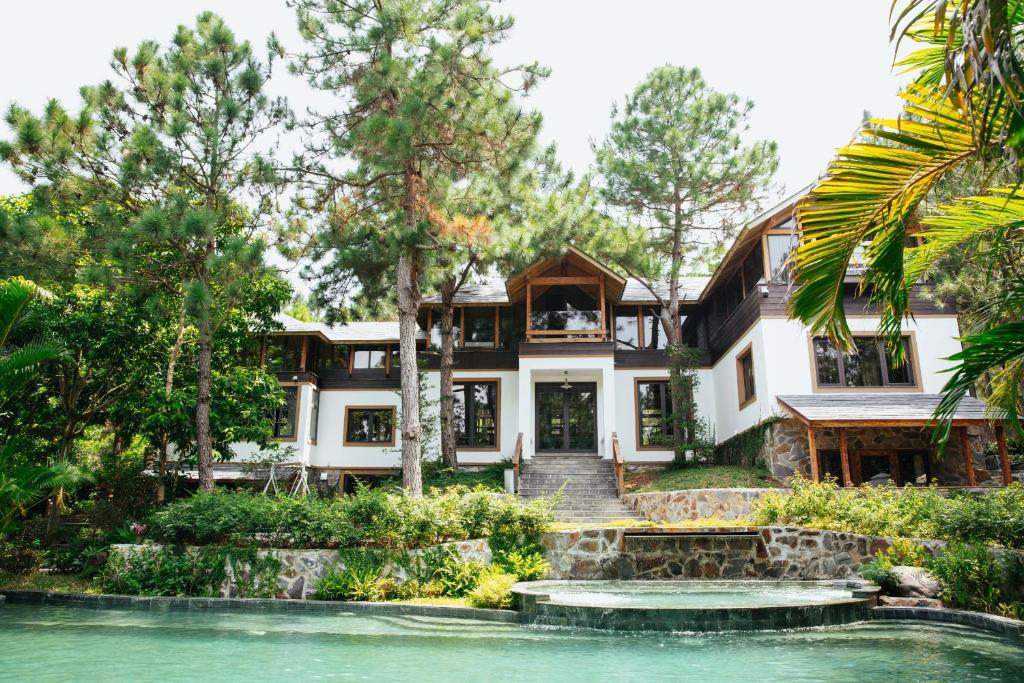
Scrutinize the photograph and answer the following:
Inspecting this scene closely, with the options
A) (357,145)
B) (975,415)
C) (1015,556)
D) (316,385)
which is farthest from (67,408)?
(975,415)

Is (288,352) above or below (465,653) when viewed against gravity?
above

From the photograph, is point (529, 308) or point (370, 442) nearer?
point (529, 308)

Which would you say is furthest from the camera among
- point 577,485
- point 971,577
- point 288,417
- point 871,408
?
point 288,417

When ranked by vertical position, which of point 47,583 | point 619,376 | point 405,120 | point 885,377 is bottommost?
point 47,583

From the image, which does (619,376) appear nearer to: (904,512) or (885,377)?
(885,377)

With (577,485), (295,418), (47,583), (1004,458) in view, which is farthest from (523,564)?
(295,418)

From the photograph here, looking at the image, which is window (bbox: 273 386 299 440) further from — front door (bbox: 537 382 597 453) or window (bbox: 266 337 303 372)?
front door (bbox: 537 382 597 453)

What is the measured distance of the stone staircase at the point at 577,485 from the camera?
15.3m

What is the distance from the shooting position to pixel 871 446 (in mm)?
16562

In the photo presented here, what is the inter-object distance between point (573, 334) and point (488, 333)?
3201 mm

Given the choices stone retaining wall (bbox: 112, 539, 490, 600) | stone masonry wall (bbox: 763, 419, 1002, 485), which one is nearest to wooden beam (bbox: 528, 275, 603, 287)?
stone masonry wall (bbox: 763, 419, 1002, 485)

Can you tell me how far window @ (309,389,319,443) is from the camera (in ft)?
70.9

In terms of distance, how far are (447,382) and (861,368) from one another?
10.5 meters

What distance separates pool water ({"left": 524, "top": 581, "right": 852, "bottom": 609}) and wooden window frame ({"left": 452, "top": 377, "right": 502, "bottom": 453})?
9.92 metres
